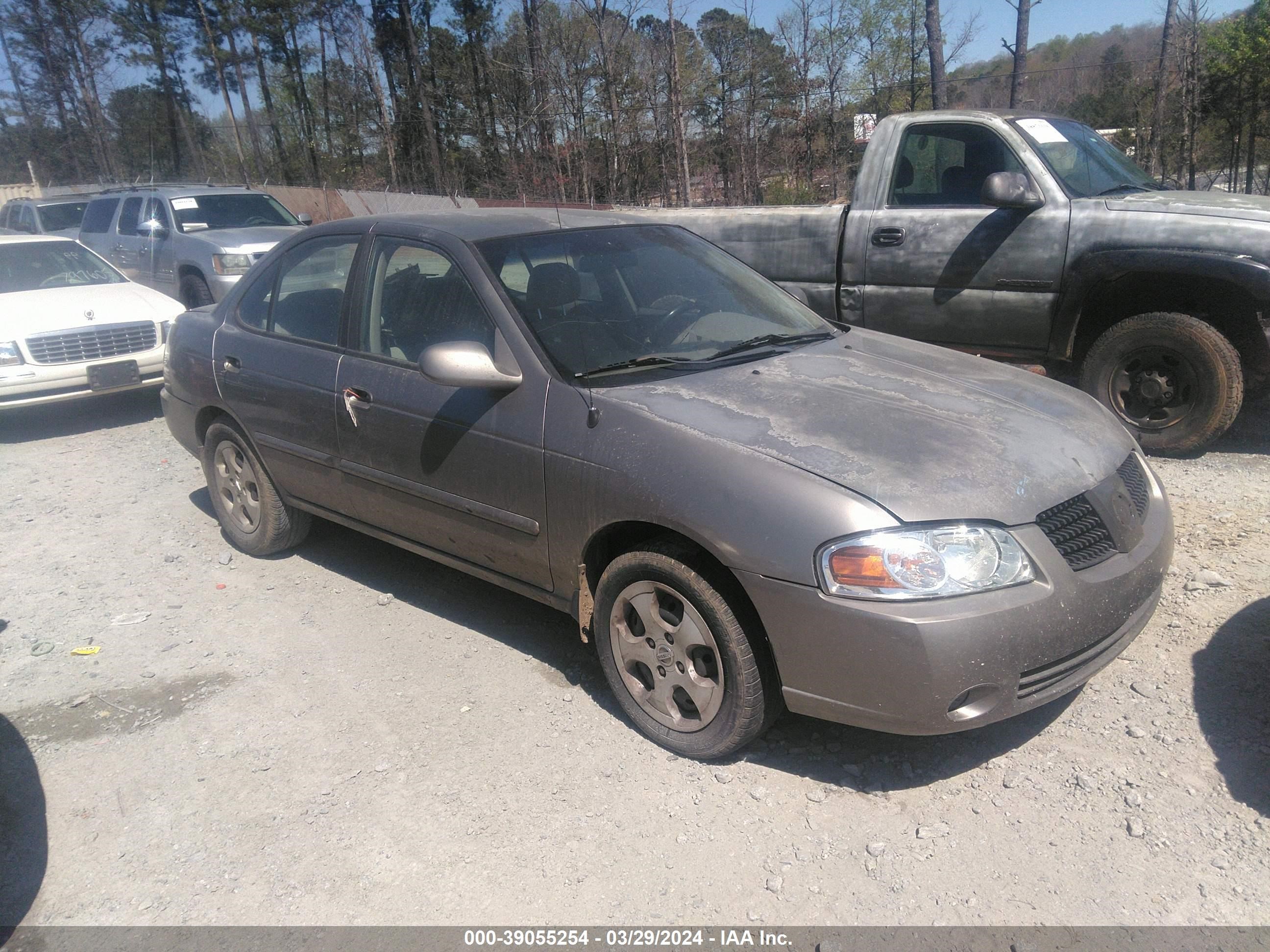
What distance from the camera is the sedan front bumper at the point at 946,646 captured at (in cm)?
269

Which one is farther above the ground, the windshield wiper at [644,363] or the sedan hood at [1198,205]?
the sedan hood at [1198,205]

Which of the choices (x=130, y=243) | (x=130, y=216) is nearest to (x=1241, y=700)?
(x=130, y=243)

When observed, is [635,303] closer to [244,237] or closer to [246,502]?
[246,502]

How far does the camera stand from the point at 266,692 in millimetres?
3896

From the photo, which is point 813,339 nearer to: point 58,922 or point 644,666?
point 644,666

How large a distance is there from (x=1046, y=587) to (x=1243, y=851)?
892 millimetres

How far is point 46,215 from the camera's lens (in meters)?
15.5

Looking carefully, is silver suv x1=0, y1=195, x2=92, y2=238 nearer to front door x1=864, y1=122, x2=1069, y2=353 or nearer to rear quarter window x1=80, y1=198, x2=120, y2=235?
rear quarter window x1=80, y1=198, x2=120, y2=235

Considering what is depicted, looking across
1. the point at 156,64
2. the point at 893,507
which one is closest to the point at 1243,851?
the point at 893,507

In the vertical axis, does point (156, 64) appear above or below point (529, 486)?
above

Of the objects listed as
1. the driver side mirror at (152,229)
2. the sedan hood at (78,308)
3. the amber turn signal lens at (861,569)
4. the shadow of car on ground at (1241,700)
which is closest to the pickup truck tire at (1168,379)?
the shadow of car on ground at (1241,700)

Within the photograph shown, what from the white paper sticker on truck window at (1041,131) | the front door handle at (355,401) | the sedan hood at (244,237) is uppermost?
the white paper sticker on truck window at (1041,131)

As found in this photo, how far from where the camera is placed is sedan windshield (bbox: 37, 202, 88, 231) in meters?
15.5

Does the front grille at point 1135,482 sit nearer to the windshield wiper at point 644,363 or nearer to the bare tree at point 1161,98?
the windshield wiper at point 644,363
